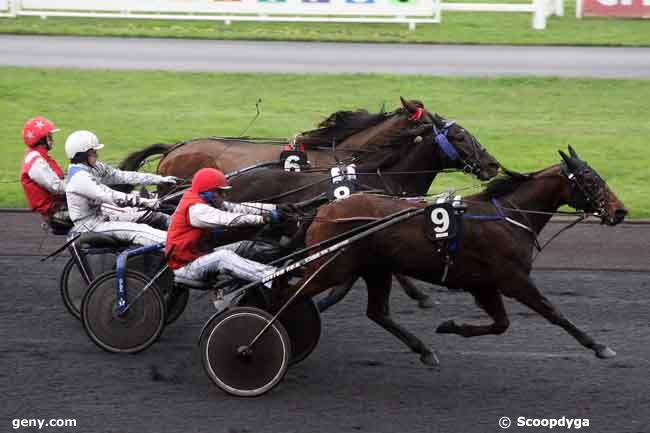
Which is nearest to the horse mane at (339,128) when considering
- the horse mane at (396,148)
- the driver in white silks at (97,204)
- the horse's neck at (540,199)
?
the horse mane at (396,148)

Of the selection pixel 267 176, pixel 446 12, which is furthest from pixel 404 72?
pixel 267 176

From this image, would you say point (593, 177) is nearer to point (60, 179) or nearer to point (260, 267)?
point (260, 267)

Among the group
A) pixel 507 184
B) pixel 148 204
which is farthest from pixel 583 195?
pixel 148 204

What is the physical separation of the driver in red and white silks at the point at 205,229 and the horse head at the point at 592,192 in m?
1.86

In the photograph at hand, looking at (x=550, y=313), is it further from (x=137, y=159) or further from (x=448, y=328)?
(x=137, y=159)

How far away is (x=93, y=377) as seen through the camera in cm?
701

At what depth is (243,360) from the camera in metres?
6.70

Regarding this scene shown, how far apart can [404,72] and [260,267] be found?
11.4m

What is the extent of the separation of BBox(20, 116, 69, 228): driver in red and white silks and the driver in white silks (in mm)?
298

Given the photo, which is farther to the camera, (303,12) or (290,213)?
(303,12)

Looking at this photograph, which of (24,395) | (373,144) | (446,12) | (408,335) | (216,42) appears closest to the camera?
(24,395)

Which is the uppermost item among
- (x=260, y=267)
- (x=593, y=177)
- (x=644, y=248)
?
(x=593, y=177)

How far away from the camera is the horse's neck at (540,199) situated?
23.4ft

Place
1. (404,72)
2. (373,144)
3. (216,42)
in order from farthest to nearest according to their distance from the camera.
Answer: (216,42), (404,72), (373,144)
